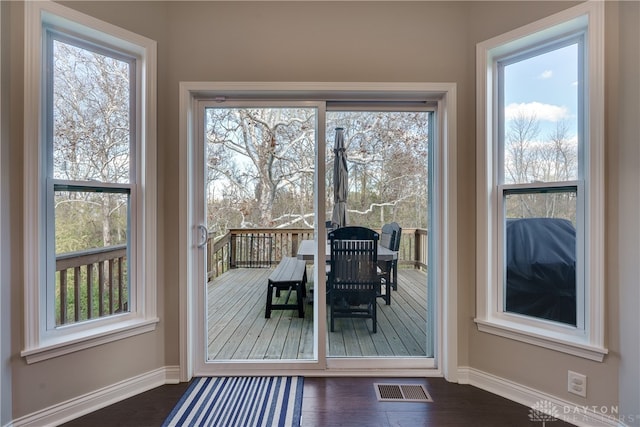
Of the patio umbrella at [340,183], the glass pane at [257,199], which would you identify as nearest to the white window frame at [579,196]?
the patio umbrella at [340,183]

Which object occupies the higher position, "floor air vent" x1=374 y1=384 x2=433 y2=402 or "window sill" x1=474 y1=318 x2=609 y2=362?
"window sill" x1=474 y1=318 x2=609 y2=362

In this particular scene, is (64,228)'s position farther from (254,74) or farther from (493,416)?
(493,416)

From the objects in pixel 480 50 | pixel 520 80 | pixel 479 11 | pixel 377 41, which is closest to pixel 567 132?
pixel 520 80

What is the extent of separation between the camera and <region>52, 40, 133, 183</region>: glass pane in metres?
1.71

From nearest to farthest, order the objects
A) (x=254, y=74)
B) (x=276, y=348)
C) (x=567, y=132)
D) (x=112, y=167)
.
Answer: (x=567, y=132)
(x=112, y=167)
(x=254, y=74)
(x=276, y=348)

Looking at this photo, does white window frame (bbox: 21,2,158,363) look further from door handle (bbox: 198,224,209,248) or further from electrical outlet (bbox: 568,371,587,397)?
electrical outlet (bbox: 568,371,587,397)

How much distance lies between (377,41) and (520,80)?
103 cm

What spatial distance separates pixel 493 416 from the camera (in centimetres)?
167

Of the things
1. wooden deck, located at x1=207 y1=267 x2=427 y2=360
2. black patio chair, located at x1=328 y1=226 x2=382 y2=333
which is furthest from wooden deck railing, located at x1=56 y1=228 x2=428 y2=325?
black patio chair, located at x1=328 y1=226 x2=382 y2=333

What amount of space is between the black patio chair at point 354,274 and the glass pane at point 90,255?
4.90 feet

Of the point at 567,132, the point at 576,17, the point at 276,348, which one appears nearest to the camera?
the point at 576,17

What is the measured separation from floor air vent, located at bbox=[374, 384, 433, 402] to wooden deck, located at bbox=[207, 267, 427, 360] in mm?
242

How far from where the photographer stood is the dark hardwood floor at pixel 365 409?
162cm

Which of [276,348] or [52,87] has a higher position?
[52,87]
